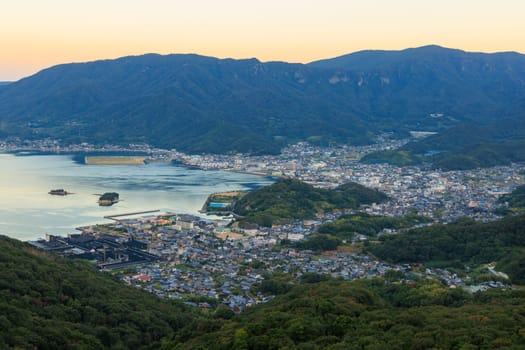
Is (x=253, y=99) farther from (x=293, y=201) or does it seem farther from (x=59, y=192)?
(x=293, y=201)

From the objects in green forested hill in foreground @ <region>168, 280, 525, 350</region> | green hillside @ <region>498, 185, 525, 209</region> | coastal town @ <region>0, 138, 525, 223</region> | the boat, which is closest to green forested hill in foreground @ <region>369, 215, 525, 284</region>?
green forested hill in foreground @ <region>168, 280, 525, 350</region>

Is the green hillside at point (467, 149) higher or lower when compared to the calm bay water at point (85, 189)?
higher

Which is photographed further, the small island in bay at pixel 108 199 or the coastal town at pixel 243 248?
the small island in bay at pixel 108 199

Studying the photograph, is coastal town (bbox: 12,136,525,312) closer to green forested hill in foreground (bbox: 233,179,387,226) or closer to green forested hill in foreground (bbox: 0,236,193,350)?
green forested hill in foreground (bbox: 233,179,387,226)

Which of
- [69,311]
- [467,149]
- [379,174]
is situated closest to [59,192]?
[379,174]

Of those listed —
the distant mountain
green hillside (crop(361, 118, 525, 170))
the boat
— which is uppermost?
the distant mountain

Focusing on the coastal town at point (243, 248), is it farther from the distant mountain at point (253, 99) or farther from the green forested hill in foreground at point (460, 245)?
the distant mountain at point (253, 99)

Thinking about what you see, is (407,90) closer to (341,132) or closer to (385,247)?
(341,132)

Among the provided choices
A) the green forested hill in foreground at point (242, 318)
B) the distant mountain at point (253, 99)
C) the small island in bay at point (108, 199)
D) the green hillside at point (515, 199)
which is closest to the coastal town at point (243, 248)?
the green hillside at point (515, 199)
